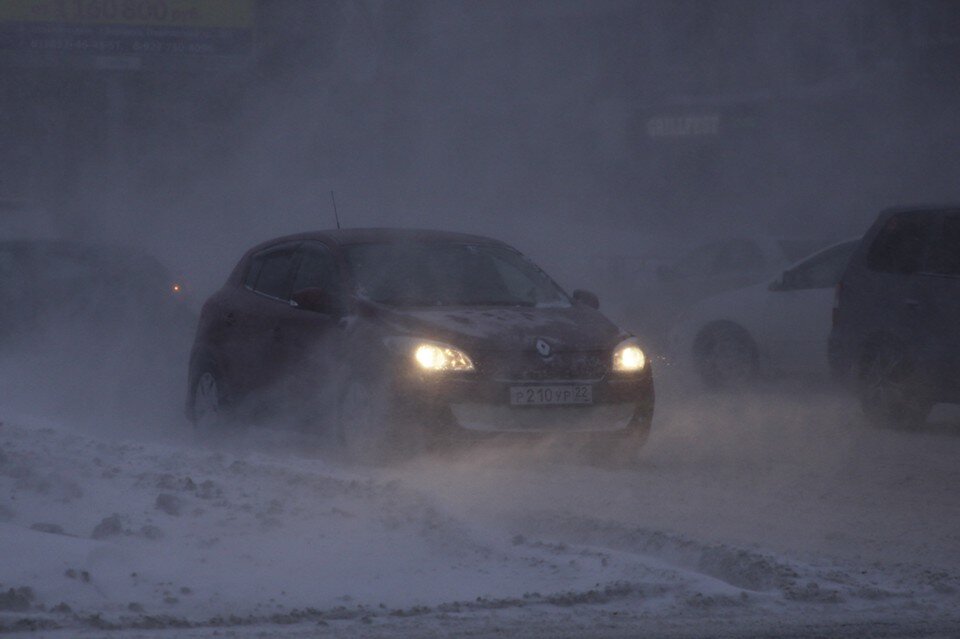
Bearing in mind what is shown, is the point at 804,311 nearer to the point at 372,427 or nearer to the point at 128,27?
the point at 372,427

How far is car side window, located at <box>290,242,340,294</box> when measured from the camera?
8.98 meters

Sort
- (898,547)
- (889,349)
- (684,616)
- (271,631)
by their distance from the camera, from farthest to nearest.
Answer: (889,349), (898,547), (684,616), (271,631)

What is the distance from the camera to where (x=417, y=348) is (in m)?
8.05

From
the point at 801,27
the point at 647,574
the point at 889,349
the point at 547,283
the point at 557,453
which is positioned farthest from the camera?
the point at 801,27

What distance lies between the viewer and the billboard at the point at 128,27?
35.7 meters

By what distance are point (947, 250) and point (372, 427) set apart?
4.06 metres

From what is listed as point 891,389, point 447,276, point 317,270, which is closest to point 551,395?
point 447,276

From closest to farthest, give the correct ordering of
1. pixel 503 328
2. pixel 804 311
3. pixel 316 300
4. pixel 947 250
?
pixel 503 328 → pixel 316 300 → pixel 947 250 → pixel 804 311

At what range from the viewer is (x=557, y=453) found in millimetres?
8281

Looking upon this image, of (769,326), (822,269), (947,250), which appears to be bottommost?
(769,326)

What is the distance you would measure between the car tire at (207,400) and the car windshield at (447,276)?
1277mm

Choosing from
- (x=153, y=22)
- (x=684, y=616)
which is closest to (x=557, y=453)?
(x=684, y=616)

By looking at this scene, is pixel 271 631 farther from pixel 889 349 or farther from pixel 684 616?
pixel 889 349

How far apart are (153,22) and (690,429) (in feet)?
93.1
